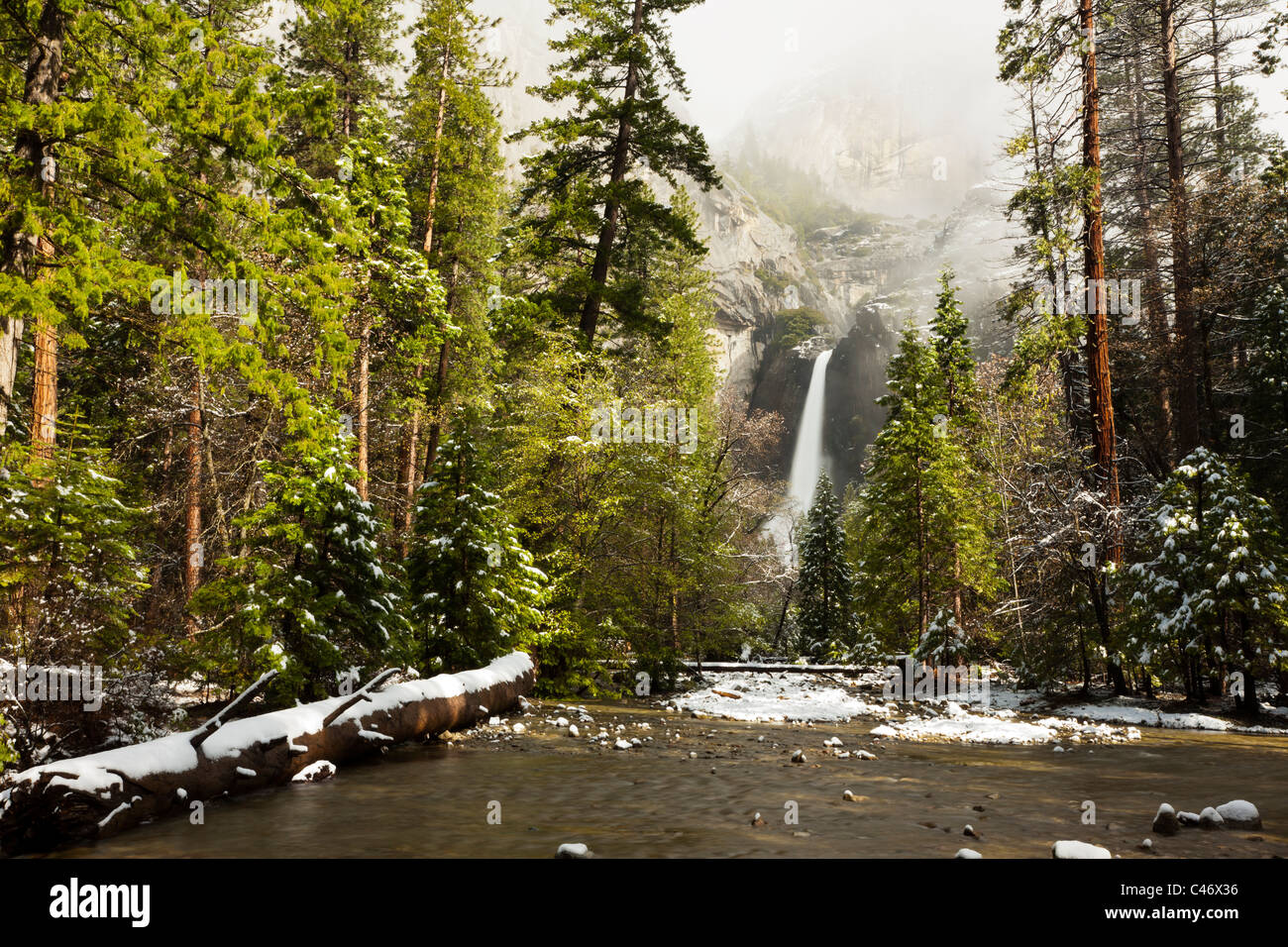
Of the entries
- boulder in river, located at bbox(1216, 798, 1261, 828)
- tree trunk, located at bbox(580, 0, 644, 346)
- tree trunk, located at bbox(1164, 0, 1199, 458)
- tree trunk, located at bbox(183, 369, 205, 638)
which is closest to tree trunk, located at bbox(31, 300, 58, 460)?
tree trunk, located at bbox(183, 369, 205, 638)

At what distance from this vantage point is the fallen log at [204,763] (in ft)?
16.6

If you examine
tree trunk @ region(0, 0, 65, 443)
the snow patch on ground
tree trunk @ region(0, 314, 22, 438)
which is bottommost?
the snow patch on ground

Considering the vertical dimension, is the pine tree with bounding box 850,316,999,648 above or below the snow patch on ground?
above

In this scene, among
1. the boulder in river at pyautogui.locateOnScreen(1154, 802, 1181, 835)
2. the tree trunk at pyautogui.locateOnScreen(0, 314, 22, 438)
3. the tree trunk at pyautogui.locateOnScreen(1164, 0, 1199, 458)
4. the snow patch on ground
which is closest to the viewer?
the boulder in river at pyautogui.locateOnScreen(1154, 802, 1181, 835)

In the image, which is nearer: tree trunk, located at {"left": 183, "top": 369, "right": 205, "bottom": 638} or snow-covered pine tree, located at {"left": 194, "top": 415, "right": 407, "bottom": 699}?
snow-covered pine tree, located at {"left": 194, "top": 415, "right": 407, "bottom": 699}

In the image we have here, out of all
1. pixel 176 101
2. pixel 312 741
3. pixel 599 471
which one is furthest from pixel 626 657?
pixel 176 101

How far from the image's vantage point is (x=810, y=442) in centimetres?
8912

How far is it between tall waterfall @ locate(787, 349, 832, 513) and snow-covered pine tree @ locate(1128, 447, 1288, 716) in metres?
67.2

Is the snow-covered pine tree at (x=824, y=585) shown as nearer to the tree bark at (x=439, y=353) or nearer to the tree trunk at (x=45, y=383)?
the tree bark at (x=439, y=353)

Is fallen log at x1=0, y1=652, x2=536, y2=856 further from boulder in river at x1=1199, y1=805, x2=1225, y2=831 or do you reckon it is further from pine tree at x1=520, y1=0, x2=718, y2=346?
pine tree at x1=520, y1=0, x2=718, y2=346

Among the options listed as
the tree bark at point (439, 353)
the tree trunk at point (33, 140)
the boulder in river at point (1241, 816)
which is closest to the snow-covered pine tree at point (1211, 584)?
the boulder in river at point (1241, 816)

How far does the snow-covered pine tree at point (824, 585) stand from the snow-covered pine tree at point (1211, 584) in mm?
21235

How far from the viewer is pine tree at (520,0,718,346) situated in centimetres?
1811

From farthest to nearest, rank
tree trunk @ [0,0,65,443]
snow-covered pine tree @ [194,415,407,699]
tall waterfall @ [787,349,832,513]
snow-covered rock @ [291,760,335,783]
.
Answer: tall waterfall @ [787,349,832,513] → snow-covered pine tree @ [194,415,407,699] → snow-covered rock @ [291,760,335,783] → tree trunk @ [0,0,65,443]
